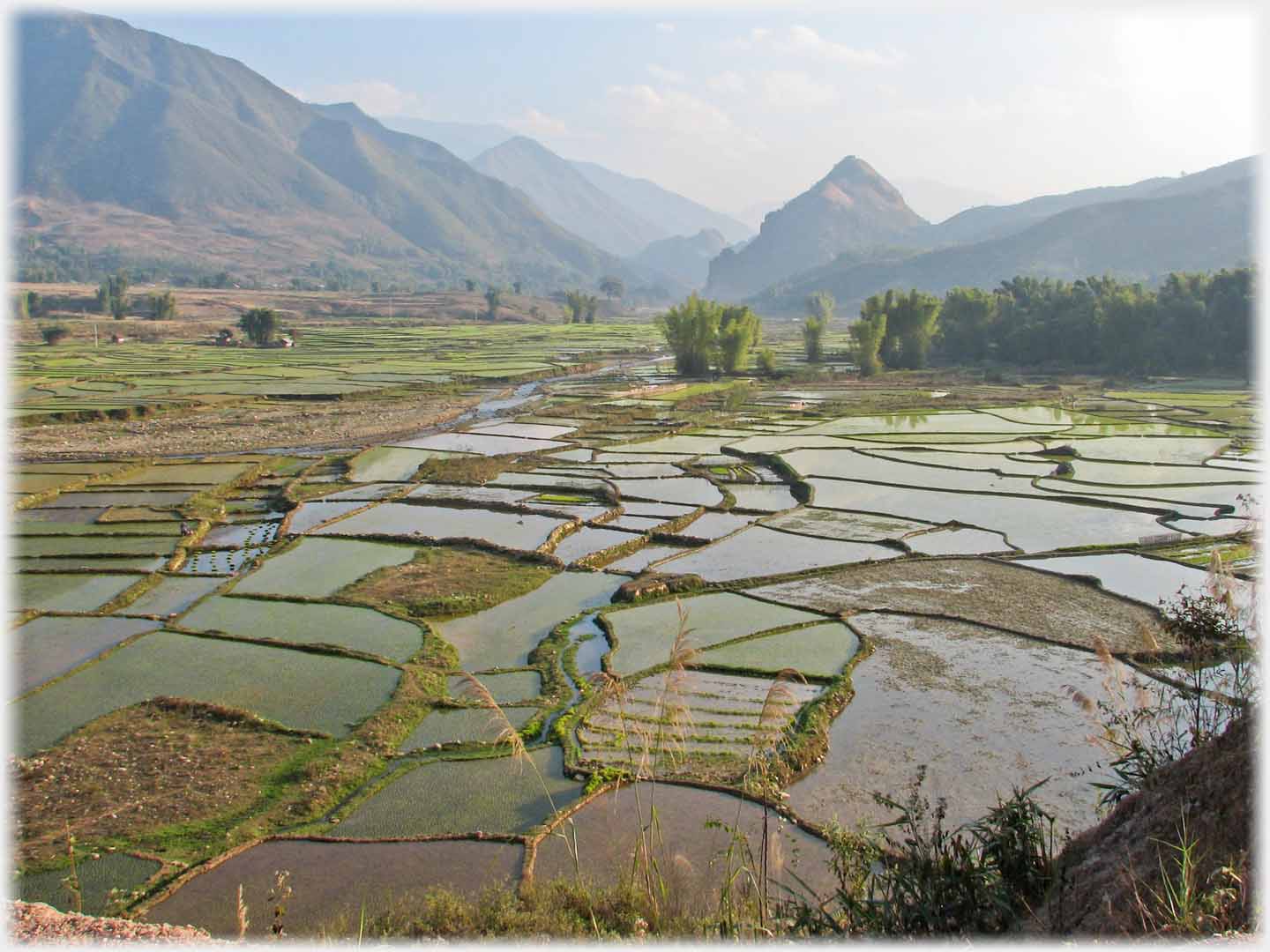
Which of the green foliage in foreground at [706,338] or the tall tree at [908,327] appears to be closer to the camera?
the green foliage in foreground at [706,338]

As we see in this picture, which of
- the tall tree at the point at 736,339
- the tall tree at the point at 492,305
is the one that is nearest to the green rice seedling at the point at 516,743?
the tall tree at the point at 736,339

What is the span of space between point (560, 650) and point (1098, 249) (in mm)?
169988

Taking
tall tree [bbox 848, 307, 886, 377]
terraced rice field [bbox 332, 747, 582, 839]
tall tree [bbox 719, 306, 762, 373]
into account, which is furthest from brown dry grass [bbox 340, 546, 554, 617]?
tall tree [bbox 848, 307, 886, 377]

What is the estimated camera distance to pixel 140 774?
10.5 m

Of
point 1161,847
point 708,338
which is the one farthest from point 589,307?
point 1161,847

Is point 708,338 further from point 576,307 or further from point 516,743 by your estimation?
point 576,307

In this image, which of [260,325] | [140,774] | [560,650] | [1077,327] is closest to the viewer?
[140,774]

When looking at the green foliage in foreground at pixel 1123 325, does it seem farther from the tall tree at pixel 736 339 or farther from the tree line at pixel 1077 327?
the tall tree at pixel 736 339

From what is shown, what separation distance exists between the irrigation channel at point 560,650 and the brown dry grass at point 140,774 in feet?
0.17

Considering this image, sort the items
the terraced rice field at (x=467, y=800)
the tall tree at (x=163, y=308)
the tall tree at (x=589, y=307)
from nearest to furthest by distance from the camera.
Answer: the terraced rice field at (x=467, y=800), the tall tree at (x=163, y=308), the tall tree at (x=589, y=307)

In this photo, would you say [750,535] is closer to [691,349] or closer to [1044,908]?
[1044,908]

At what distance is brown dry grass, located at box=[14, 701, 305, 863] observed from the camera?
9.53 meters

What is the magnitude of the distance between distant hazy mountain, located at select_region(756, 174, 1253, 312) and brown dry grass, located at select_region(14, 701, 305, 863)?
476ft

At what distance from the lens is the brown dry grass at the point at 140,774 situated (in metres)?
9.53
